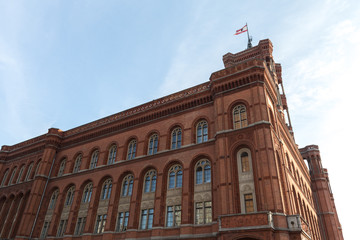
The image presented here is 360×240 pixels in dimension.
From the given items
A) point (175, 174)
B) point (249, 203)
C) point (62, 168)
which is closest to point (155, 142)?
point (175, 174)

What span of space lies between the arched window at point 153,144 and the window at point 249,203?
11463mm

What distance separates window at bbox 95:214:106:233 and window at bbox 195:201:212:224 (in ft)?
34.7

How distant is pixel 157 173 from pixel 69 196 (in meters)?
13.2

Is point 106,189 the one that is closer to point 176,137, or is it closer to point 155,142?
point 155,142

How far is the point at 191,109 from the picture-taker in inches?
1051

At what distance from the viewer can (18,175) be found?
38.2m

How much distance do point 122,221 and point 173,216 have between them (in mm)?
5865

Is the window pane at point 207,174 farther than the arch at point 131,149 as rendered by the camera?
No

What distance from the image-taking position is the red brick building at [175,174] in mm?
18922

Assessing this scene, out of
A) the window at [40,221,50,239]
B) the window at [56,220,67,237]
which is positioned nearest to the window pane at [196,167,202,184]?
the window at [56,220,67,237]

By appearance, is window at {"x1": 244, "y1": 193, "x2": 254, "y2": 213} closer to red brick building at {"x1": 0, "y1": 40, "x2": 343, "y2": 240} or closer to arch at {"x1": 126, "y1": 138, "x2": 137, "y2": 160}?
red brick building at {"x1": 0, "y1": 40, "x2": 343, "y2": 240}

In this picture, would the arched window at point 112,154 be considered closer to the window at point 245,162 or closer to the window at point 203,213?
the window at point 203,213

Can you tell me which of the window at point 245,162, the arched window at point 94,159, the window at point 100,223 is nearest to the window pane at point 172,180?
the window at point 245,162

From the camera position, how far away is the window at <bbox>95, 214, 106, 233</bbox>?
25.8 meters
